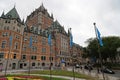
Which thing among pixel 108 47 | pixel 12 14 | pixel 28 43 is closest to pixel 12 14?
pixel 12 14

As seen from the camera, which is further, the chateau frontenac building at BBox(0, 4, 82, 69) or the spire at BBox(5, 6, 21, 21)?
the spire at BBox(5, 6, 21, 21)

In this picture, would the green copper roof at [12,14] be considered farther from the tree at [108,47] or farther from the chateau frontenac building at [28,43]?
the tree at [108,47]

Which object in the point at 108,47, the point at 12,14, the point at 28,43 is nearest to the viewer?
the point at 12,14

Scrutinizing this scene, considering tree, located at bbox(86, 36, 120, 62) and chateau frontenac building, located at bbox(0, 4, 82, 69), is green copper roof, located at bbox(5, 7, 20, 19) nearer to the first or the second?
chateau frontenac building, located at bbox(0, 4, 82, 69)

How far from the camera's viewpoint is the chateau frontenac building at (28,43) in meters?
47.0

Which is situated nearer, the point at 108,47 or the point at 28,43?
the point at 108,47

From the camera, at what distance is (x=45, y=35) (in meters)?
67.5

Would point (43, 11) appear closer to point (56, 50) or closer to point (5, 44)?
point (56, 50)

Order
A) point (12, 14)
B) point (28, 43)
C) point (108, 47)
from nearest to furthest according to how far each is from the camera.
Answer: point (12, 14) < point (108, 47) < point (28, 43)

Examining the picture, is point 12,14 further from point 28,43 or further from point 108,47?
point 108,47

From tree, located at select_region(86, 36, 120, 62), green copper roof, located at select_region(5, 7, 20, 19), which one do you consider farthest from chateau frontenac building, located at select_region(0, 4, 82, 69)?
tree, located at select_region(86, 36, 120, 62)

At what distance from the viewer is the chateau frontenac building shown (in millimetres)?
46950

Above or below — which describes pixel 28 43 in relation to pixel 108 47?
above

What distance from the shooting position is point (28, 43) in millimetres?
56312
